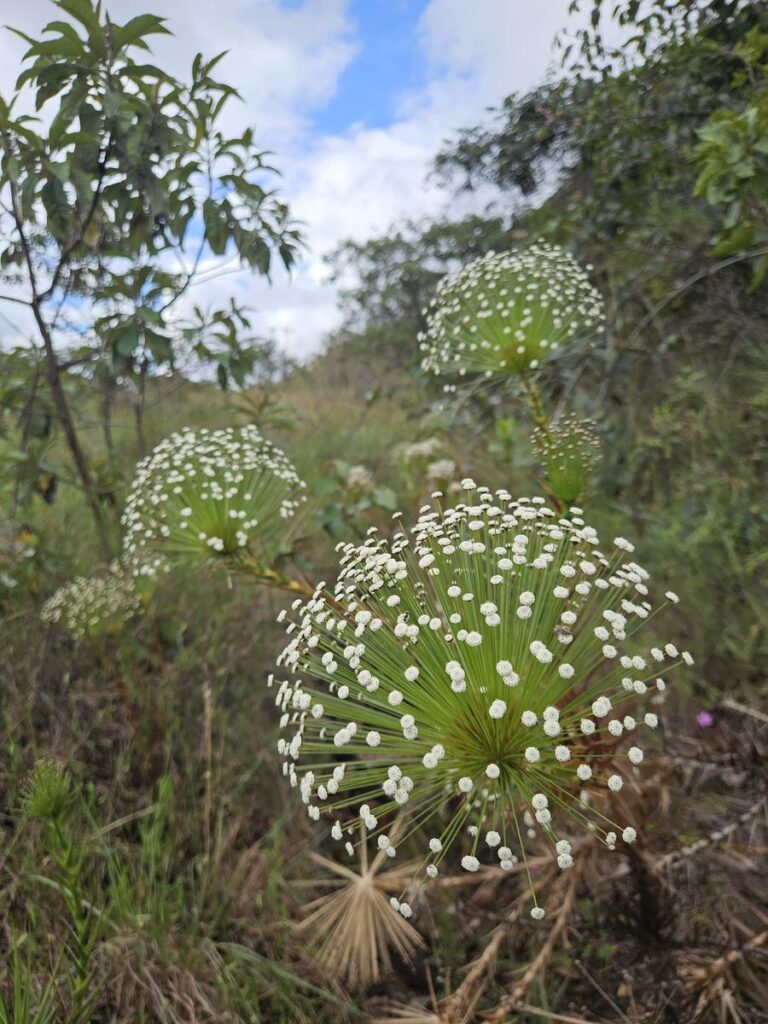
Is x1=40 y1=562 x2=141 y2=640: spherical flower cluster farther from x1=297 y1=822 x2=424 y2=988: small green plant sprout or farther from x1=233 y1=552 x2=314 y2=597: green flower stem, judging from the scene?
x1=297 y1=822 x2=424 y2=988: small green plant sprout

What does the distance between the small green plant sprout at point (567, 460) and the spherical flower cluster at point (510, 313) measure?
0.34 m

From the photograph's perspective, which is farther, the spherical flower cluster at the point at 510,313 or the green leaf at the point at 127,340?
the green leaf at the point at 127,340

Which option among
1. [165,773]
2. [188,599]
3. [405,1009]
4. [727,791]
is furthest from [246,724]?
[727,791]

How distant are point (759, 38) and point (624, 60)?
3.04ft

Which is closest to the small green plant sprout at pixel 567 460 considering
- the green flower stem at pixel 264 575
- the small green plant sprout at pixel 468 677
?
the small green plant sprout at pixel 468 677

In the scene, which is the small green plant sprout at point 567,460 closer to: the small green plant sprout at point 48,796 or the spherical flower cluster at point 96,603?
the small green plant sprout at point 48,796

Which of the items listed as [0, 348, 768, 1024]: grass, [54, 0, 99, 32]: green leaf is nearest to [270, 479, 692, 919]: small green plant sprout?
[0, 348, 768, 1024]: grass

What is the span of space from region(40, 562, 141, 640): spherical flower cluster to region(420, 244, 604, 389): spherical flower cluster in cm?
166

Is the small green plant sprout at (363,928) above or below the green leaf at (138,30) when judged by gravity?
below

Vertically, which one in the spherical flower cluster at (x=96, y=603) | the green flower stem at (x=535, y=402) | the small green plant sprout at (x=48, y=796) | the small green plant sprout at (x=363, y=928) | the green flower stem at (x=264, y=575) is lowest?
the small green plant sprout at (x=363, y=928)

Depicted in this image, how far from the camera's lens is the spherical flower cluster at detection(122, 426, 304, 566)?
1823 millimetres

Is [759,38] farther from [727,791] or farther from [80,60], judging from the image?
[727,791]

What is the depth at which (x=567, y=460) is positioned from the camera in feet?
5.14

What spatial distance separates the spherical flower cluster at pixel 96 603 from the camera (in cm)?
262
